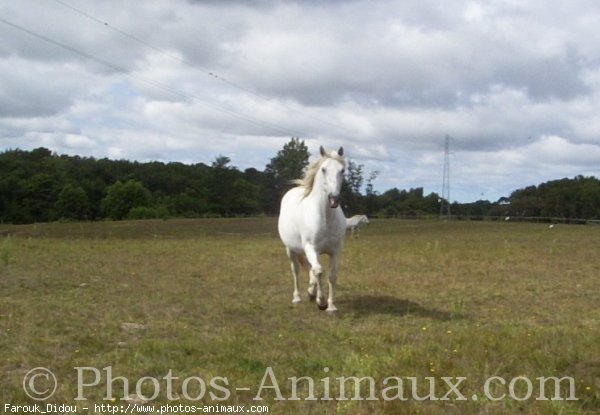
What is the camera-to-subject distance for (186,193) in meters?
133

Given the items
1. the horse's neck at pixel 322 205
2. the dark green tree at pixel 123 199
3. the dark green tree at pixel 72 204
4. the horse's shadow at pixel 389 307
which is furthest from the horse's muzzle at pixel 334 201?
the dark green tree at pixel 123 199

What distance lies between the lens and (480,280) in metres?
14.9

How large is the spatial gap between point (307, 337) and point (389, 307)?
3.49 metres

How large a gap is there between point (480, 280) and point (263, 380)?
34.1ft

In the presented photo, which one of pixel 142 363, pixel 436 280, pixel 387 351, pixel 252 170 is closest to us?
pixel 142 363

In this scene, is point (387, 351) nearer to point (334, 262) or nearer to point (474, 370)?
point (474, 370)

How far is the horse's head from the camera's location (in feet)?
32.9

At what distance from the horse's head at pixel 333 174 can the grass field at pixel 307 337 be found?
2.08 m

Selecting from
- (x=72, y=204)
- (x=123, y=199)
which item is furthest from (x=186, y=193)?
(x=72, y=204)

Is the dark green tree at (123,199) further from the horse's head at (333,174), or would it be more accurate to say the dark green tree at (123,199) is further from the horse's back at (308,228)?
the horse's head at (333,174)

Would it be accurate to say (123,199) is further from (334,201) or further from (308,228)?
(334,201)

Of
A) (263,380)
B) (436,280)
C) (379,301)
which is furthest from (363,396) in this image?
(436,280)

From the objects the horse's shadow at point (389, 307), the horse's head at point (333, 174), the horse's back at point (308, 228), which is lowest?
the horse's shadow at point (389, 307)

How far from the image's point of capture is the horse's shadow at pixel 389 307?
405 inches
